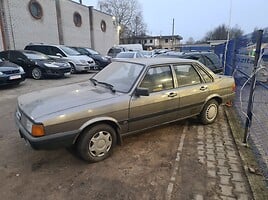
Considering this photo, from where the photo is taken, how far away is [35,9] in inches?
744

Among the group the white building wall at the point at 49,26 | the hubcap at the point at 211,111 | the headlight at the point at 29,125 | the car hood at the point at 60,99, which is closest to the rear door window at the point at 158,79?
the car hood at the point at 60,99

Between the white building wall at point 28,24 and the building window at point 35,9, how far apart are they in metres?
0.26

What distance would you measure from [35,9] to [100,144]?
61.4 feet

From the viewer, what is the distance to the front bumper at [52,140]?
3.08 metres

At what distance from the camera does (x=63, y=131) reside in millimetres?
3170

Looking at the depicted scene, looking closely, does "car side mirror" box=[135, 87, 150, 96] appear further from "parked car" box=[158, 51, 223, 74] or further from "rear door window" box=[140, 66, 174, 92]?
"parked car" box=[158, 51, 223, 74]

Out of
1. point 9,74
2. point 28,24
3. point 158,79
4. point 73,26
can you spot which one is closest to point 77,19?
point 73,26

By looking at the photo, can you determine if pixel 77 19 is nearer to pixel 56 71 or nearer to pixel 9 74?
pixel 56 71

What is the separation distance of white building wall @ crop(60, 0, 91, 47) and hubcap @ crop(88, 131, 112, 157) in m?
21.1

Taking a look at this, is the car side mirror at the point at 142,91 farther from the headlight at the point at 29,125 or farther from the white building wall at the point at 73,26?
the white building wall at the point at 73,26

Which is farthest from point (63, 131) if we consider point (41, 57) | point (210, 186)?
point (41, 57)

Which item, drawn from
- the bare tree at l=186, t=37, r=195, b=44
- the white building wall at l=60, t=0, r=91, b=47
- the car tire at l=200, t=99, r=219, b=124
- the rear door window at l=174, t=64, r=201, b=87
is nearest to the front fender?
the rear door window at l=174, t=64, r=201, b=87

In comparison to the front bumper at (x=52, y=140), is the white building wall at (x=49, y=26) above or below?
above

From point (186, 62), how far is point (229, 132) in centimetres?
170
